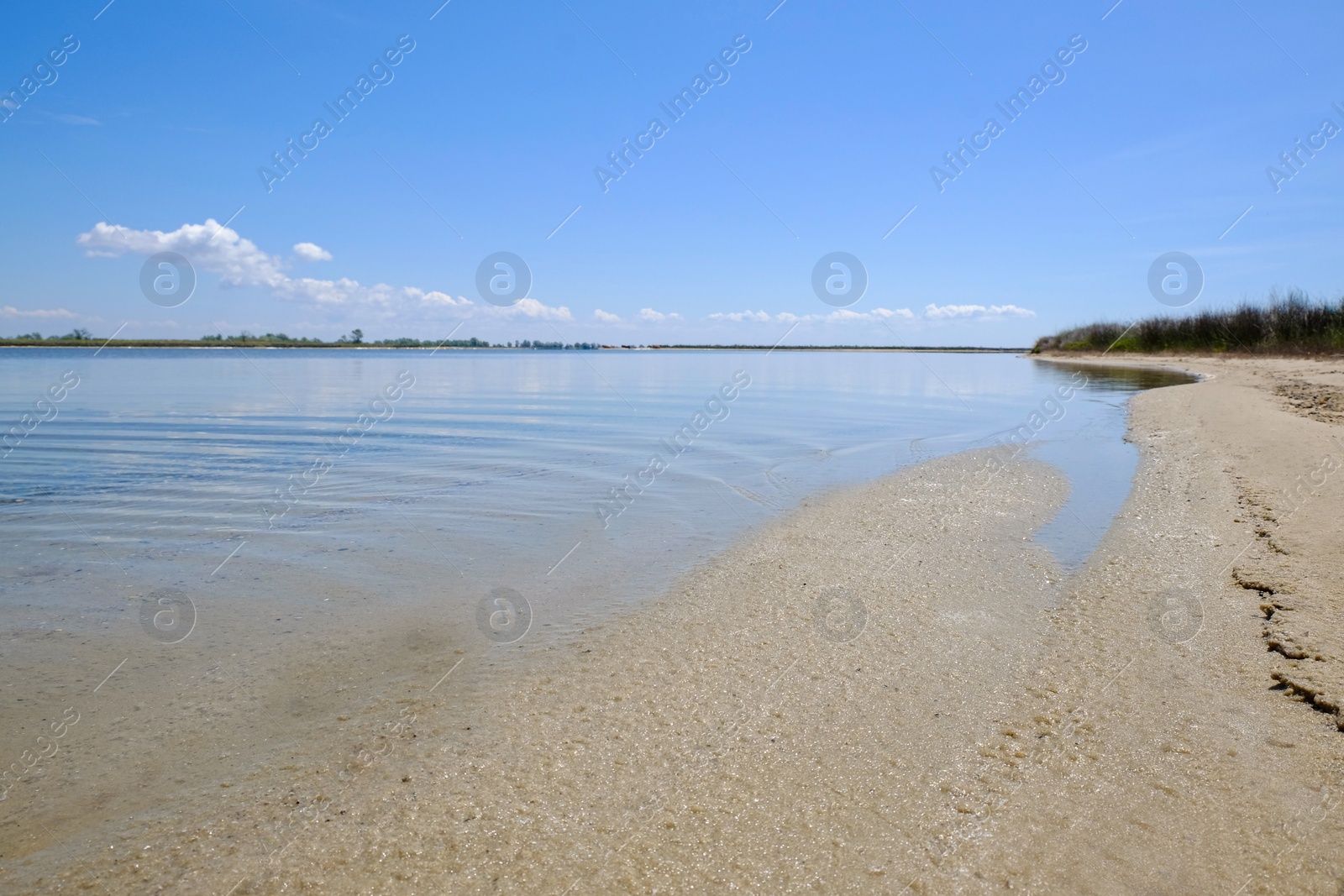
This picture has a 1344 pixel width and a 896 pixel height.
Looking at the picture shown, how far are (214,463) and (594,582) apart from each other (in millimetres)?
8244

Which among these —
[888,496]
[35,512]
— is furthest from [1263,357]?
[35,512]

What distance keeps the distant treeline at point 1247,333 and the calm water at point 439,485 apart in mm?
25633

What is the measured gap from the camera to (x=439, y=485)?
9969mm

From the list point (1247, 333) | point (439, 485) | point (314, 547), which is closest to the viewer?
point (314, 547)

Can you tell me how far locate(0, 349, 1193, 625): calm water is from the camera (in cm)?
642

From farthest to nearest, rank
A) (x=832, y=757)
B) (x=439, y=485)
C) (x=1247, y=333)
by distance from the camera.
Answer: (x=1247, y=333) < (x=439, y=485) < (x=832, y=757)

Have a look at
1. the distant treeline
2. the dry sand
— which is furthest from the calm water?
the distant treeline

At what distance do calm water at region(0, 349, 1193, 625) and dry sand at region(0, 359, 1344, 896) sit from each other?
1209 millimetres

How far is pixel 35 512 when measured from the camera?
27.0ft

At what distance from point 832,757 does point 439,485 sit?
24.8ft

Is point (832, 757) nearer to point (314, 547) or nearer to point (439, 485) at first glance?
point (314, 547)

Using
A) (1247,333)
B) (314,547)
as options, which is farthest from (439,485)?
(1247,333)

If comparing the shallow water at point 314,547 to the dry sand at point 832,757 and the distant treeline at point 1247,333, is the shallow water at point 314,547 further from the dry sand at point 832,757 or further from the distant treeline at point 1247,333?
the distant treeline at point 1247,333

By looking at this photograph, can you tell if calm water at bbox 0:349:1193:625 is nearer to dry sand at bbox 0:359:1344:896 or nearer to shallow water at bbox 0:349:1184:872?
shallow water at bbox 0:349:1184:872
